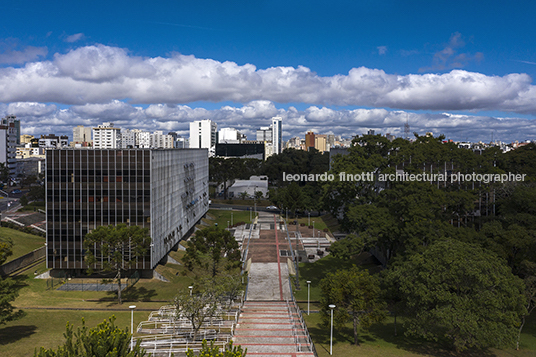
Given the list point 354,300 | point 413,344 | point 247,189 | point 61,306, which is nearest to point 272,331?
point 354,300

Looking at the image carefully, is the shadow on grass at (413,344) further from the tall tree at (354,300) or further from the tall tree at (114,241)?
the tall tree at (114,241)

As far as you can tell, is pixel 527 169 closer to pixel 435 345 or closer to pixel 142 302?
pixel 435 345

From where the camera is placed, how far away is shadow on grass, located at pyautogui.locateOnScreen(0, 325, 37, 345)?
2665 centimetres

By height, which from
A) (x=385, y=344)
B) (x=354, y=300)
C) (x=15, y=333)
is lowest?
(x=385, y=344)

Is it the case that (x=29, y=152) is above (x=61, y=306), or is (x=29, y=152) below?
above

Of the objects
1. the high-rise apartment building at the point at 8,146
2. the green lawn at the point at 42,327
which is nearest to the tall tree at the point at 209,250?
the green lawn at the point at 42,327

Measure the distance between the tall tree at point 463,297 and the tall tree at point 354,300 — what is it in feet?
6.84

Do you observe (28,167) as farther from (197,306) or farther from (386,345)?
(386,345)

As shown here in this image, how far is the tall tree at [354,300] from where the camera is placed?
26.9m

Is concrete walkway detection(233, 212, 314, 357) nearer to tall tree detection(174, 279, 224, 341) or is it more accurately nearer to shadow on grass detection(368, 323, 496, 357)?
tall tree detection(174, 279, 224, 341)

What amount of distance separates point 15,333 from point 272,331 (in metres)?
18.4

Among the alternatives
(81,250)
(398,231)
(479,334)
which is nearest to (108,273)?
(81,250)

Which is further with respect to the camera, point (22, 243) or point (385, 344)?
point (22, 243)

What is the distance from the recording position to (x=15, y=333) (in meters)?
28.2
